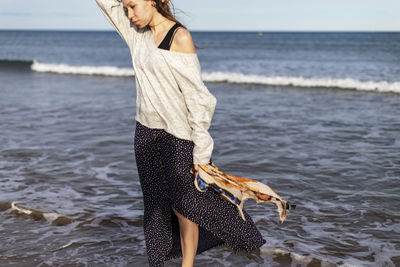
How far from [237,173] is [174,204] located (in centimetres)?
330

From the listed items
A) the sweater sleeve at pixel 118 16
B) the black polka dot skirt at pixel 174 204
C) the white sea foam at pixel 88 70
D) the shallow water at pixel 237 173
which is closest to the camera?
the black polka dot skirt at pixel 174 204

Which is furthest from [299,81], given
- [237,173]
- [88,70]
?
[237,173]

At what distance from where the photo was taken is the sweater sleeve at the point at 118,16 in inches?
110

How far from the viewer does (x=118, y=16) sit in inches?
111

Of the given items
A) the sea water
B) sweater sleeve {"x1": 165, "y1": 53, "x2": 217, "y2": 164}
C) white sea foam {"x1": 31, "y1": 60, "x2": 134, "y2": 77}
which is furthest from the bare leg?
white sea foam {"x1": 31, "y1": 60, "x2": 134, "y2": 77}

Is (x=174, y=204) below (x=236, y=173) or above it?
above

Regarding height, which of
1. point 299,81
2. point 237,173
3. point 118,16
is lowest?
point 237,173

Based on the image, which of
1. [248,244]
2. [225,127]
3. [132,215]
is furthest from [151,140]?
[225,127]

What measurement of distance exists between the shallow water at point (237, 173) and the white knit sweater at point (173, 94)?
151 centimetres

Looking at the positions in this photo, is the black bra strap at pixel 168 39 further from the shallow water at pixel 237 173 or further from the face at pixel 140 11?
the shallow water at pixel 237 173

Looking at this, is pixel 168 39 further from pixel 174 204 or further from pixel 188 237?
pixel 188 237

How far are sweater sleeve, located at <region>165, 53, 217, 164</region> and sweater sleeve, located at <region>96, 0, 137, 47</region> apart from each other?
53 centimetres

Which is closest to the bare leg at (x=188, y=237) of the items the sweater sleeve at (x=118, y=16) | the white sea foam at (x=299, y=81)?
the sweater sleeve at (x=118, y=16)

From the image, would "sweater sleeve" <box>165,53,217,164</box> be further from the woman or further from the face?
the face
